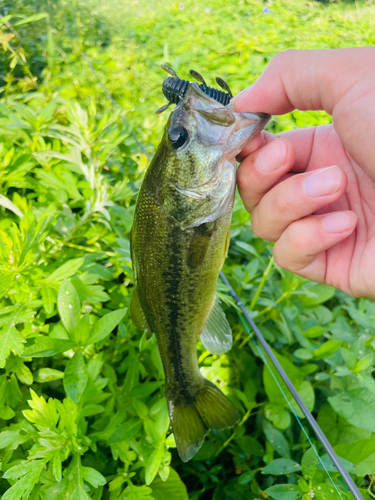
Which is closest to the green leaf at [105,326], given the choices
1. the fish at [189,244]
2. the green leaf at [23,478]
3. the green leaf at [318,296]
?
the fish at [189,244]

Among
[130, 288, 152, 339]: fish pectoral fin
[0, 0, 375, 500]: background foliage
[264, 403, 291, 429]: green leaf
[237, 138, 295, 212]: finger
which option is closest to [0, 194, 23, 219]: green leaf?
[0, 0, 375, 500]: background foliage

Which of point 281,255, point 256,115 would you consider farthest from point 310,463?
point 256,115

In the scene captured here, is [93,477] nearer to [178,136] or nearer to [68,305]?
[68,305]

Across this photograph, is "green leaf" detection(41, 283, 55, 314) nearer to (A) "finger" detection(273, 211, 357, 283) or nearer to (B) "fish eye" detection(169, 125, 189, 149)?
(B) "fish eye" detection(169, 125, 189, 149)

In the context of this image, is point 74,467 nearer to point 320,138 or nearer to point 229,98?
point 229,98

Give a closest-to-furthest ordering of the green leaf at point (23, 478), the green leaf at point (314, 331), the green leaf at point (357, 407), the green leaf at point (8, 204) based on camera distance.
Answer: the green leaf at point (23, 478) → the green leaf at point (357, 407) → the green leaf at point (8, 204) → the green leaf at point (314, 331)

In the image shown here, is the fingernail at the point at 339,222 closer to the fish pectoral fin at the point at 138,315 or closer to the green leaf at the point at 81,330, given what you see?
the fish pectoral fin at the point at 138,315

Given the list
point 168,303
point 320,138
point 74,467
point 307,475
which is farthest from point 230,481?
point 320,138
